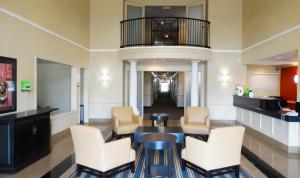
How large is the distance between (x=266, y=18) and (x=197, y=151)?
5.40 m

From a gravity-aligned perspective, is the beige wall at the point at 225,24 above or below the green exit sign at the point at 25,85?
above

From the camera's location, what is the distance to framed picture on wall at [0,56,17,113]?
4648 mm

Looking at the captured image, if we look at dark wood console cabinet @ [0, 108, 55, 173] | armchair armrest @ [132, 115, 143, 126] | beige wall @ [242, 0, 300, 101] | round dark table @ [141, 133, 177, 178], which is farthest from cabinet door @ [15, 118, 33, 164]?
beige wall @ [242, 0, 300, 101]

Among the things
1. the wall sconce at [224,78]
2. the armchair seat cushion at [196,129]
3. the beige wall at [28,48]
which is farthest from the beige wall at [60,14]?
the wall sconce at [224,78]

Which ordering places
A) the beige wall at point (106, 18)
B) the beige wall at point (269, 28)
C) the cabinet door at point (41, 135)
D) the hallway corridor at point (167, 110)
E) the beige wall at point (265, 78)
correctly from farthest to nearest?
the hallway corridor at point (167, 110) < the beige wall at point (265, 78) < the beige wall at point (106, 18) < the beige wall at point (269, 28) < the cabinet door at point (41, 135)

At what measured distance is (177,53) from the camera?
351 inches

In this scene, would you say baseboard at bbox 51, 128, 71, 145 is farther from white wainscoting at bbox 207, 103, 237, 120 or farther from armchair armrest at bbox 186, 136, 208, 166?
white wainscoting at bbox 207, 103, 237, 120

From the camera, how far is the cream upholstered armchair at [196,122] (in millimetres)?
6723

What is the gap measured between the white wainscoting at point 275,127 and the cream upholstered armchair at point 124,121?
3418mm

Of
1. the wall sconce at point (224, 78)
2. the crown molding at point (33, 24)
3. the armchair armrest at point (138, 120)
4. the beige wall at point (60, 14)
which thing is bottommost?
the armchair armrest at point (138, 120)

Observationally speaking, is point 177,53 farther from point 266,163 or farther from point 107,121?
point 266,163

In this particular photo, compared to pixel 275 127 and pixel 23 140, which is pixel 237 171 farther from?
pixel 23 140

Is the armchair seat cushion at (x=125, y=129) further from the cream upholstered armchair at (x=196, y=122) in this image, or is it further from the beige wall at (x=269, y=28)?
the beige wall at (x=269, y=28)

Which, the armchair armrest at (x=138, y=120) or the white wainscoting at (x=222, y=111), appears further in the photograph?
the white wainscoting at (x=222, y=111)
